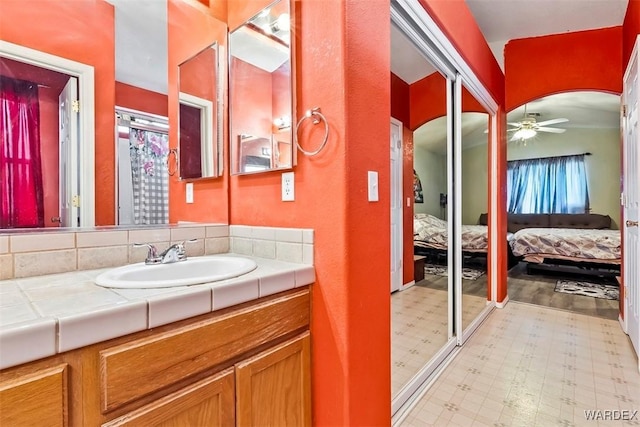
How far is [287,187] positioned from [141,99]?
0.79 meters

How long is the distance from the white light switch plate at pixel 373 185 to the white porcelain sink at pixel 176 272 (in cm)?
52

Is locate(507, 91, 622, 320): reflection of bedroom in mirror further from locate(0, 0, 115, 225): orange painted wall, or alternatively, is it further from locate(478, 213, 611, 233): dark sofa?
locate(0, 0, 115, 225): orange painted wall

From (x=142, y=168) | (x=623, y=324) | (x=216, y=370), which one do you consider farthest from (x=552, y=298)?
(x=142, y=168)

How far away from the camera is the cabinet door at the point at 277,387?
0.95m

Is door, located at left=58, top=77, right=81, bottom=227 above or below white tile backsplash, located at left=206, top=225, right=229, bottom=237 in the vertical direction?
above

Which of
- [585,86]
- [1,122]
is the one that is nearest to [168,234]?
A: [1,122]

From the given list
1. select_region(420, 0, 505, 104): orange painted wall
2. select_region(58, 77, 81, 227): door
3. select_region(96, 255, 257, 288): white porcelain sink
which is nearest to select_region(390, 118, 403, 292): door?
select_region(420, 0, 505, 104): orange painted wall

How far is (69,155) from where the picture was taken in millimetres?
1160

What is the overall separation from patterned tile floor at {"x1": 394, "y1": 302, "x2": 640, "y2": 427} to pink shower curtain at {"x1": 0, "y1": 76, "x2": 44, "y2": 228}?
1801 millimetres

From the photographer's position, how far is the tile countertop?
588 millimetres

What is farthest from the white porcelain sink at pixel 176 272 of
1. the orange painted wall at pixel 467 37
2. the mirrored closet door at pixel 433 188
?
the orange painted wall at pixel 467 37

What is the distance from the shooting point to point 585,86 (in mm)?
3088

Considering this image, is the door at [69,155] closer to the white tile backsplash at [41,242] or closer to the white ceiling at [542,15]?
the white tile backsplash at [41,242]

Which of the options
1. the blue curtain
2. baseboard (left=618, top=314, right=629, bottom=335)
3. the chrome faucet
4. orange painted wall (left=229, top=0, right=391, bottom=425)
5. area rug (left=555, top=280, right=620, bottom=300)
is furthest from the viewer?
the blue curtain
